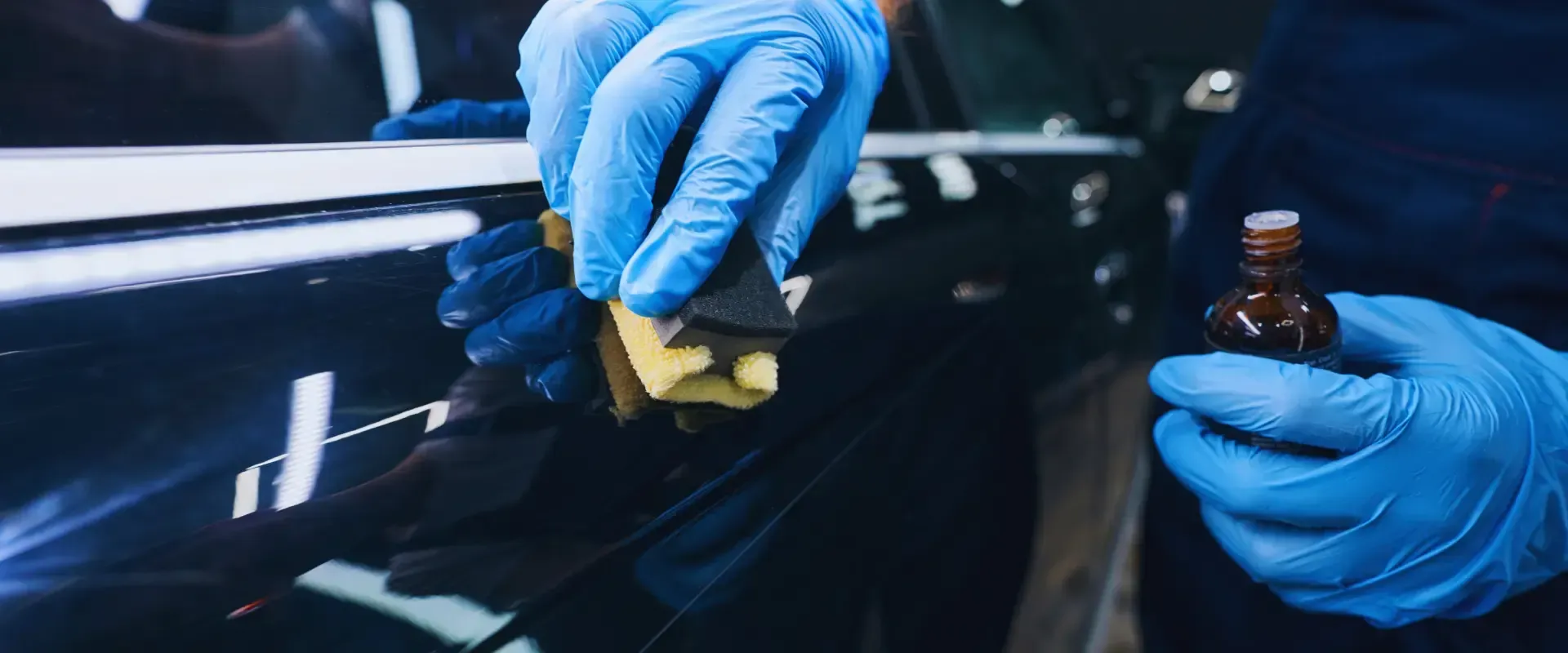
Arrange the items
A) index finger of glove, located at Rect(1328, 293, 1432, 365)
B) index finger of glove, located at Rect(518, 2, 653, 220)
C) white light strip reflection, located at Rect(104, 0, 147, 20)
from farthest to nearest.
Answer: index finger of glove, located at Rect(1328, 293, 1432, 365) < index finger of glove, located at Rect(518, 2, 653, 220) < white light strip reflection, located at Rect(104, 0, 147, 20)

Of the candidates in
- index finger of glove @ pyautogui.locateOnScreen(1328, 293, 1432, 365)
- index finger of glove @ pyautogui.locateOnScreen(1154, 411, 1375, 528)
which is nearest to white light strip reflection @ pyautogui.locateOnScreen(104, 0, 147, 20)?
index finger of glove @ pyautogui.locateOnScreen(1154, 411, 1375, 528)

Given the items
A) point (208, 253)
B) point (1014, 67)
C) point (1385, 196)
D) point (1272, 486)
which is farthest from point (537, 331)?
point (1014, 67)

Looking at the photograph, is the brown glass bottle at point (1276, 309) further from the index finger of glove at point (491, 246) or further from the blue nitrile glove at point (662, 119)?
the index finger of glove at point (491, 246)

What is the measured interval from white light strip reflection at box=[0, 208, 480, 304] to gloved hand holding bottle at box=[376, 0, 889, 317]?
93mm

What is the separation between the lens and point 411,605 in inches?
21.3

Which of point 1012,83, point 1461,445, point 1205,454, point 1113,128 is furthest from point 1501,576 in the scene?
point 1113,128

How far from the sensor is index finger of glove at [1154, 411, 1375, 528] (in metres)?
0.98

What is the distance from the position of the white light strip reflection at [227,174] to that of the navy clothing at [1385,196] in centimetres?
120

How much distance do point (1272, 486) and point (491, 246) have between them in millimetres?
892

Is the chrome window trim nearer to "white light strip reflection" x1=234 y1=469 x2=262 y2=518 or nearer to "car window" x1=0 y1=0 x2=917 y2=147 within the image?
"car window" x1=0 y1=0 x2=917 y2=147

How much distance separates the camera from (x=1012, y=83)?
2.08m

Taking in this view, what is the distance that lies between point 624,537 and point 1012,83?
5.74 feet

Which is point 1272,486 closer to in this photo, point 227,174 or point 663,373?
point 663,373

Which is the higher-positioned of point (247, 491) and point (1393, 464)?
point (247, 491)
